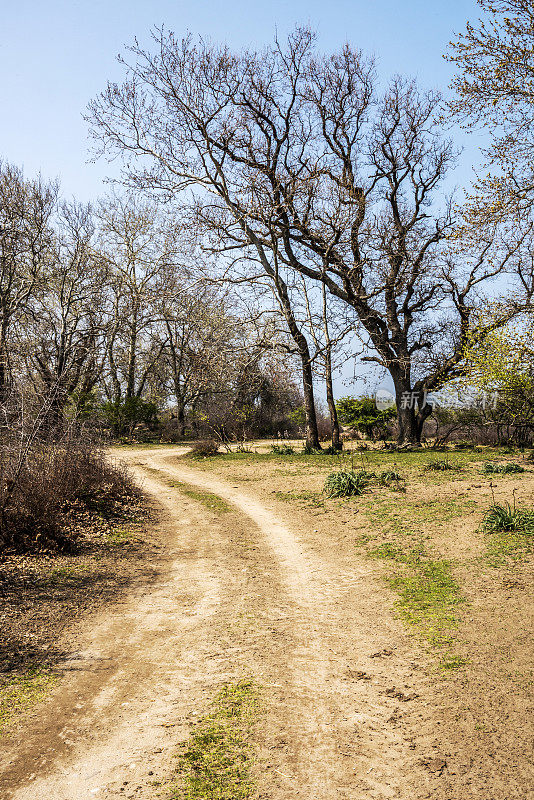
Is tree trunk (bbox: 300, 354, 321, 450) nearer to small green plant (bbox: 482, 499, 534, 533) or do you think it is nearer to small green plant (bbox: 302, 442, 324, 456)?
small green plant (bbox: 302, 442, 324, 456)

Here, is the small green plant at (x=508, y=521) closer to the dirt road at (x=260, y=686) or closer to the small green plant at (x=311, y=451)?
the dirt road at (x=260, y=686)

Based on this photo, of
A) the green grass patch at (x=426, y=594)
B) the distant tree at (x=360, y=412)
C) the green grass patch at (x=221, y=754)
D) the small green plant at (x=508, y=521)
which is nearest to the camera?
the green grass patch at (x=221, y=754)

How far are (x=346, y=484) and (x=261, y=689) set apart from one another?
762 cm

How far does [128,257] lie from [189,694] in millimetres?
28040

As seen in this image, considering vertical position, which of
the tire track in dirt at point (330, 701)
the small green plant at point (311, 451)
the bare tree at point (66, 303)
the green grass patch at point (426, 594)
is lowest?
the tire track in dirt at point (330, 701)

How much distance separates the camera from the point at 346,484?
39.0 ft

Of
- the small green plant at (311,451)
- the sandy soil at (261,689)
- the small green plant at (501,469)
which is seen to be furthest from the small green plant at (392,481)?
the small green plant at (311,451)

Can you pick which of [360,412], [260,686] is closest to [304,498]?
[260,686]

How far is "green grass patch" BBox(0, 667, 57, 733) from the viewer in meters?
4.14

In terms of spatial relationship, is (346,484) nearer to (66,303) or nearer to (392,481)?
(392,481)

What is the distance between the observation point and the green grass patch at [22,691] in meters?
4.14

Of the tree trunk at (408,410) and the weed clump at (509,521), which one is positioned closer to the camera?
the weed clump at (509,521)

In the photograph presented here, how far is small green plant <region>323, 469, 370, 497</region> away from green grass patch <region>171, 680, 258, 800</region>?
7.60 meters

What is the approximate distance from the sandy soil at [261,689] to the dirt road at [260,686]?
1cm
